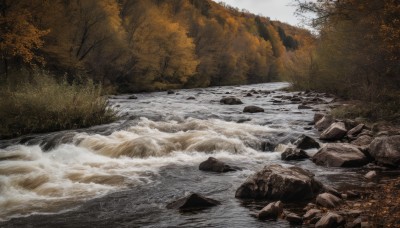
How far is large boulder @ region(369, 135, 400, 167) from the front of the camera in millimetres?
9109

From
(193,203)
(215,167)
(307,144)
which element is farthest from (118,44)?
(193,203)

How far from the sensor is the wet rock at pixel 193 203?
22.5ft

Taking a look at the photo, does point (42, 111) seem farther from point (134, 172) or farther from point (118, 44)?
point (118, 44)

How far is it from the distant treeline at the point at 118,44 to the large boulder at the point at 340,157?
1287 cm

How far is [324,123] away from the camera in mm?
15867

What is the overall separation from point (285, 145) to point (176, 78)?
36859 millimetres

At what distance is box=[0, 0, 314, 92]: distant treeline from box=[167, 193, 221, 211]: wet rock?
13221mm

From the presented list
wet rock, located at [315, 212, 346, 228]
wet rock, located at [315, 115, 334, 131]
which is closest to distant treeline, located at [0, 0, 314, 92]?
wet rock, located at [315, 115, 334, 131]

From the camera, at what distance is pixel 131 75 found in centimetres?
3844

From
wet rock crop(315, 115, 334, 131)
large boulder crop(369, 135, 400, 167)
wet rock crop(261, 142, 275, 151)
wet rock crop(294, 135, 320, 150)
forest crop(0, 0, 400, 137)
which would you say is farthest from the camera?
wet rock crop(315, 115, 334, 131)

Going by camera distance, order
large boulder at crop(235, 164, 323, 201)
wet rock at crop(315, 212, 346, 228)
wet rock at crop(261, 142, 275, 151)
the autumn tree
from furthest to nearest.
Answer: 1. the autumn tree
2. wet rock at crop(261, 142, 275, 151)
3. large boulder at crop(235, 164, 323, 201)
4. wet rock at crop(315, 212, 346, 228)

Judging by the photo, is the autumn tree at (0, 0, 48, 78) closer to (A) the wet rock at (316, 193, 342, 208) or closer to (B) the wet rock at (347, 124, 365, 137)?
(B) the wet rock at (347, 124, 365, 137)

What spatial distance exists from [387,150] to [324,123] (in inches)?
256

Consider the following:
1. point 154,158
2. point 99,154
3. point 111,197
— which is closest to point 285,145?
point 154,158
